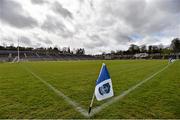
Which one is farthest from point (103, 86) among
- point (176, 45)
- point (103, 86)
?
point (176, 45)

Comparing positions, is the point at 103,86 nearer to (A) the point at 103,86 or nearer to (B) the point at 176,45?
(A) the point at 103,86

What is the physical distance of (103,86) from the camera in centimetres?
484

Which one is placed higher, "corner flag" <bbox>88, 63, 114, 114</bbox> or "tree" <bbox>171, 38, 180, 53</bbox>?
"tree" <bbox>171, 38, 180, 53</bbox>

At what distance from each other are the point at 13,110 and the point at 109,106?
2.96 metres

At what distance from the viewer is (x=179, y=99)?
6266mm

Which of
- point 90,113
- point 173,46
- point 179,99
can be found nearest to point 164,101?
point 179,99

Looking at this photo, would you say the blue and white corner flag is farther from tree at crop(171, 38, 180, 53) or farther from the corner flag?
tree at crop(171, 38, 180, 53)

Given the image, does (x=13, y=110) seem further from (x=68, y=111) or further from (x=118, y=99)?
(x=118, y=99)

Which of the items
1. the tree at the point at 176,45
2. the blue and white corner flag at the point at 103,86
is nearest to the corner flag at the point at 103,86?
the blue and white corner flag at the point at 103,86

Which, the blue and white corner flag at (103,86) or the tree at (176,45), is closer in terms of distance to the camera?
the blue and white corner flag at (103,86)

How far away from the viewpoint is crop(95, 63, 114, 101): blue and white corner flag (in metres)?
4.72

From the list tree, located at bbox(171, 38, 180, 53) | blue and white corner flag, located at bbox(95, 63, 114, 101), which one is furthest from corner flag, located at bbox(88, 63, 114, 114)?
tree, located at bbox(171, 38, 180, 53)

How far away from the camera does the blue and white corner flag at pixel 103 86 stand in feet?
15.5

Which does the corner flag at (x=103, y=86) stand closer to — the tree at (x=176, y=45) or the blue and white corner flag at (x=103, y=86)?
the blue and white corner flag at (x=103, y=86)
